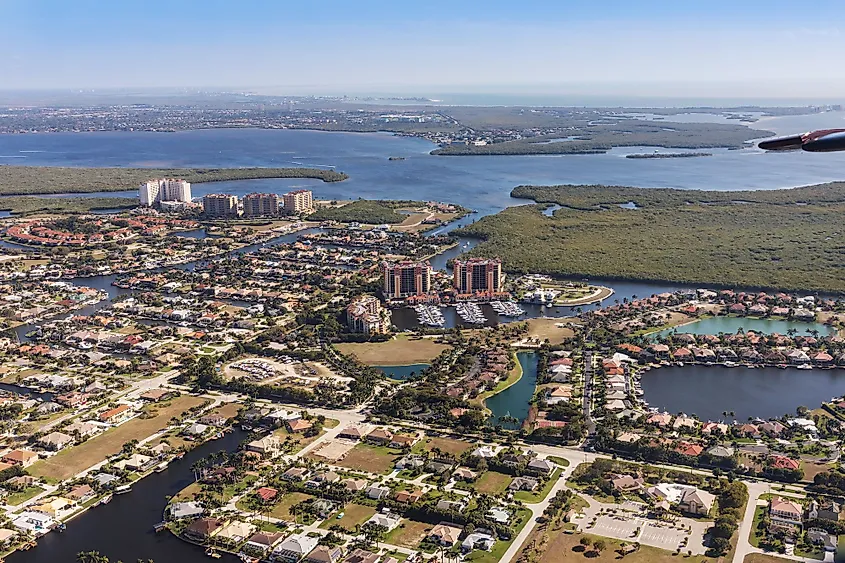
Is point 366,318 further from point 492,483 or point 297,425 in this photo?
point 492,483

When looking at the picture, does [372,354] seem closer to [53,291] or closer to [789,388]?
[789,388]

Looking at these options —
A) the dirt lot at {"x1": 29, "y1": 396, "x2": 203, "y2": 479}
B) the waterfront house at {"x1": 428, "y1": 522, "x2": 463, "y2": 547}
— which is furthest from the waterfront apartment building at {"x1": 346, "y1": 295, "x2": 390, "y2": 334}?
the waterfront house at {"x1": 428, "y1": 522, "x2": 463, "y2": 547}

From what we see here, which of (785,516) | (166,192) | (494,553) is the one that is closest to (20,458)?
(494,553)

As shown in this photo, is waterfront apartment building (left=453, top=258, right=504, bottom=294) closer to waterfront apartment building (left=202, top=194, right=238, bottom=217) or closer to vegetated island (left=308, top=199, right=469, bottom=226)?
vegetated island (left=308, top=199, right=469, bottom=226)


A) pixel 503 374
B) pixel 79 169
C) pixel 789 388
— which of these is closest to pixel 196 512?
pixel 503 374

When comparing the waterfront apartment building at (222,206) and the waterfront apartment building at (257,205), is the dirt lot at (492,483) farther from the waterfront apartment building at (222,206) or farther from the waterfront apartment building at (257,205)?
the waterfront apartment building at (222,206)

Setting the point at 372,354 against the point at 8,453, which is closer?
the point at 8,453
